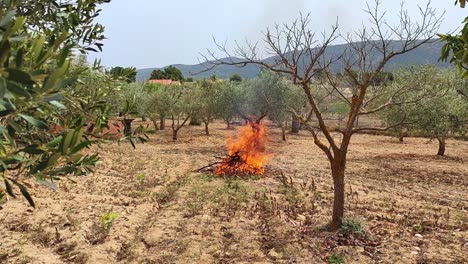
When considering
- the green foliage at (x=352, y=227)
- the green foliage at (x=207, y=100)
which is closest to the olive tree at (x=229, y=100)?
the green foliage at (x=207, y=100)

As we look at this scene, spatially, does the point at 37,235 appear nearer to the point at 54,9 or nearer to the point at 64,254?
the point at 64,254

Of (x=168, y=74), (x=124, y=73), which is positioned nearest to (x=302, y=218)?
(x=124, y=73)

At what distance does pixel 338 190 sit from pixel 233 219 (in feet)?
9.10

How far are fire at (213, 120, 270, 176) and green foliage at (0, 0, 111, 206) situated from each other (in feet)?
37.9

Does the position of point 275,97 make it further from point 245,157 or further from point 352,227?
point 352,227

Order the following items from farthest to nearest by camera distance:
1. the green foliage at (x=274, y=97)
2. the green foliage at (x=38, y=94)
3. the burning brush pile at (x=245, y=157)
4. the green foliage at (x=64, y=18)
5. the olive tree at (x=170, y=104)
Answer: the olive tree at (x=170, y=104), the green foliage at (x=274, y=97), the burning brush pile at (x=245, y=157), the green foliage at (x=64, y=18), the green foliage at (x=38, y=94)

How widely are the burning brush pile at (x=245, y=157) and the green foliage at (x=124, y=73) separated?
10393mm

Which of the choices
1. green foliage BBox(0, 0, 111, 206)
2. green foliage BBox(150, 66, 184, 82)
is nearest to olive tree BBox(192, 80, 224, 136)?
green foliage BBox(0, 0, 111, 206)

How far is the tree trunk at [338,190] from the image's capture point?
24.8 feet

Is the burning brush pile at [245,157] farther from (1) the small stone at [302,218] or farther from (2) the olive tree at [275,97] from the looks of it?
(2) the olive tree at [275,97]

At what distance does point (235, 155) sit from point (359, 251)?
8.79 m

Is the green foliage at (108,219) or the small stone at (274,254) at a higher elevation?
the small stone at (274,254)

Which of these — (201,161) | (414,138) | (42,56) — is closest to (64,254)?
(42,56)

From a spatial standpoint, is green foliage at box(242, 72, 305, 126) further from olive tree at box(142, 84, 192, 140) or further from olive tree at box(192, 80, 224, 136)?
olive tree at box(142, 84, 192, 140)
